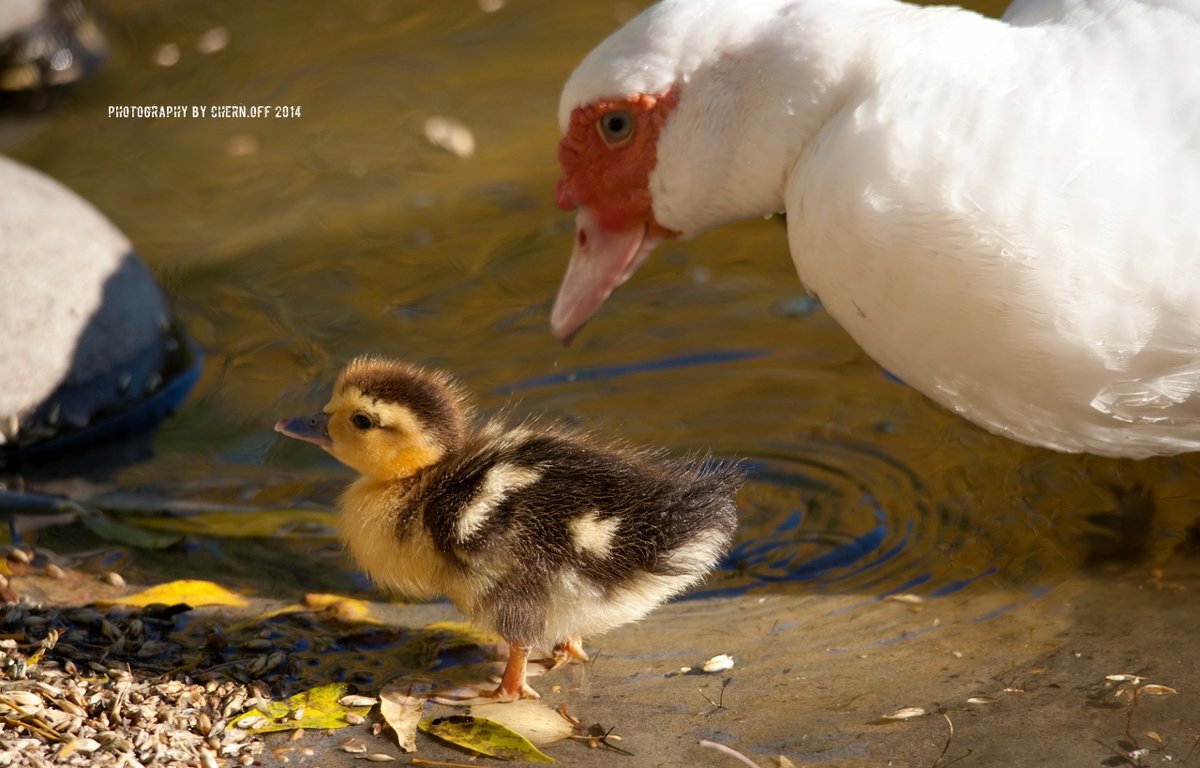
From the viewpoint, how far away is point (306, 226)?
17.5ft

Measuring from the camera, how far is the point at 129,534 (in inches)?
146

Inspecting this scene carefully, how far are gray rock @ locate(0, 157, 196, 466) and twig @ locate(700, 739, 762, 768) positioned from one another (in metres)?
2.37

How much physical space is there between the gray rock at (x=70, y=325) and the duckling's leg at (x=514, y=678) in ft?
6.35

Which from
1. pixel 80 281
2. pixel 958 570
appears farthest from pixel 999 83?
pixel 80 281

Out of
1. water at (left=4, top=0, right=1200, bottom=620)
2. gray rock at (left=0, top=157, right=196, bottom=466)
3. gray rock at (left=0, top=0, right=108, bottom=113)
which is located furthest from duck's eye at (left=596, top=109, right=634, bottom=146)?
gray rock at (left=0, top=0, right=108, bottom=113)

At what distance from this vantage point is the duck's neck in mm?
2902

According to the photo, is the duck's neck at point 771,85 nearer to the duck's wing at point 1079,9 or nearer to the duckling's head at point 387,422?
the duck's wing at point 1079,9

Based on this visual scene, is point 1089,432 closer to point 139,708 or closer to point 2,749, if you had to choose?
point 139,708

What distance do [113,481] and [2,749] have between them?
1545mm

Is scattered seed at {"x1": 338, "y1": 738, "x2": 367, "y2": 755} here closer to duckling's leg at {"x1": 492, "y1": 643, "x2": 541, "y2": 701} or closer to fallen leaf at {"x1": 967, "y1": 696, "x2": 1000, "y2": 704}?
duckling's leg at {"x1": 492, "y1": 643, "x2": 541, "y2": 701}

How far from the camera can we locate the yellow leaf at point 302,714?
9.22 feet

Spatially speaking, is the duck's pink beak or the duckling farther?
the duck's pink beak

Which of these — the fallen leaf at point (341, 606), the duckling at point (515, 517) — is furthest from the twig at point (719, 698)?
the fallen leaf at point (341, 606)

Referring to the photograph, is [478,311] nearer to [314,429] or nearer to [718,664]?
[314,429]
